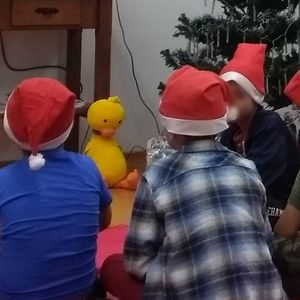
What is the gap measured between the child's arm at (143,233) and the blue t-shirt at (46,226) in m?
0.11

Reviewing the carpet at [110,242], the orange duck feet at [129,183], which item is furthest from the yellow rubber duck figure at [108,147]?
the carpet at [110,242]

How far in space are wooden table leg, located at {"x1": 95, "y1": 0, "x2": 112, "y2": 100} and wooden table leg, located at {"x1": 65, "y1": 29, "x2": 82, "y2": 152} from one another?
0.28 meters

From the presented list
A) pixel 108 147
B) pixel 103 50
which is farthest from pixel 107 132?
pixel 103 50

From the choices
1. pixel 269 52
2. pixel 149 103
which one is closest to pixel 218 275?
pixel 269 52

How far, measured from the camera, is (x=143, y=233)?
1.64 meters

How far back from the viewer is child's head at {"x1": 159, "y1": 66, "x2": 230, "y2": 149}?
5.27 feet

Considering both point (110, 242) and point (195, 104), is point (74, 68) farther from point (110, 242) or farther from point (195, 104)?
point (195, 104)

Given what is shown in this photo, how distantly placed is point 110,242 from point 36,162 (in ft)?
3.15

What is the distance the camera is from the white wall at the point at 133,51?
140 inches

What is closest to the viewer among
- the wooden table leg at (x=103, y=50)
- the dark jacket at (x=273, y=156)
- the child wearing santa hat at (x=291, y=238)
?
the child wearing santa hat at (x=291, y=238)

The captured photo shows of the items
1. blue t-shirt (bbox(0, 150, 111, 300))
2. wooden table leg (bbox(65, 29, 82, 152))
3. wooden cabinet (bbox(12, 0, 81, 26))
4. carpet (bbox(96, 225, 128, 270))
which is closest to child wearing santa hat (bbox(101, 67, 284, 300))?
blue t-shirt (bbox(0, 150, 111, 300))

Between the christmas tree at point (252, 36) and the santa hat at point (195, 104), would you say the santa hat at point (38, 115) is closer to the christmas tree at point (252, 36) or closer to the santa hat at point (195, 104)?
the santa hat at point (195, 104)

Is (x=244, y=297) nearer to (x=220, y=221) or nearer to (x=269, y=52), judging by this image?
(x=220, y=221)

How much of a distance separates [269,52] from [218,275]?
5.31 ft
